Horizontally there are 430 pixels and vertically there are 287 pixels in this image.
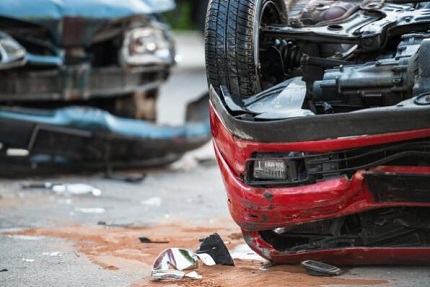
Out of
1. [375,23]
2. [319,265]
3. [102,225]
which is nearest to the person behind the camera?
[319,265]

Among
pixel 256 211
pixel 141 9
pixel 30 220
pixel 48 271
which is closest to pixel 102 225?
pixel 30 220

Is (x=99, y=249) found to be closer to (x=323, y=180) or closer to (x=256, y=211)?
(x=256, y=211)

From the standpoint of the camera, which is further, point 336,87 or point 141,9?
point 141,9

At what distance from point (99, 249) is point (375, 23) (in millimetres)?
1930

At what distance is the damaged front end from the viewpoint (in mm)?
7824

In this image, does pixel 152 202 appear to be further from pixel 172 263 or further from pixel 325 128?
pixel 325 128

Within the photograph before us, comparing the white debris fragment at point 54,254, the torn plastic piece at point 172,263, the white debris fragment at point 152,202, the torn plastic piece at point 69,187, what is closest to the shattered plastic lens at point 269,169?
the torn plastic piece at point 172,263

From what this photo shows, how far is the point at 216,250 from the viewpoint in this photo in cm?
534

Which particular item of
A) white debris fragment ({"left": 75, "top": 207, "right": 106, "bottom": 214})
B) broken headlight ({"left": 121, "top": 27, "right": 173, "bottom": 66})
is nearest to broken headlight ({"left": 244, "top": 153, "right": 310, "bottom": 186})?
white debris fragment ({"left": 75, "top": 207, "right": 106, "bottom": 214})

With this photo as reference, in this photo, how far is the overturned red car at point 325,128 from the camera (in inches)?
178

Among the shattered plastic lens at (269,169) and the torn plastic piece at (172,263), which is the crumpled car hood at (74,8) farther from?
the shattered plastic lens at (269,169)

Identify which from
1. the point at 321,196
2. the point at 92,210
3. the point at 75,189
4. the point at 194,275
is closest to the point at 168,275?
the point at 194,275

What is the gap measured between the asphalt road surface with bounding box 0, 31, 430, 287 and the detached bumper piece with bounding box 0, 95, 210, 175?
0.17m

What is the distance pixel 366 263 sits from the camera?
4.99m
